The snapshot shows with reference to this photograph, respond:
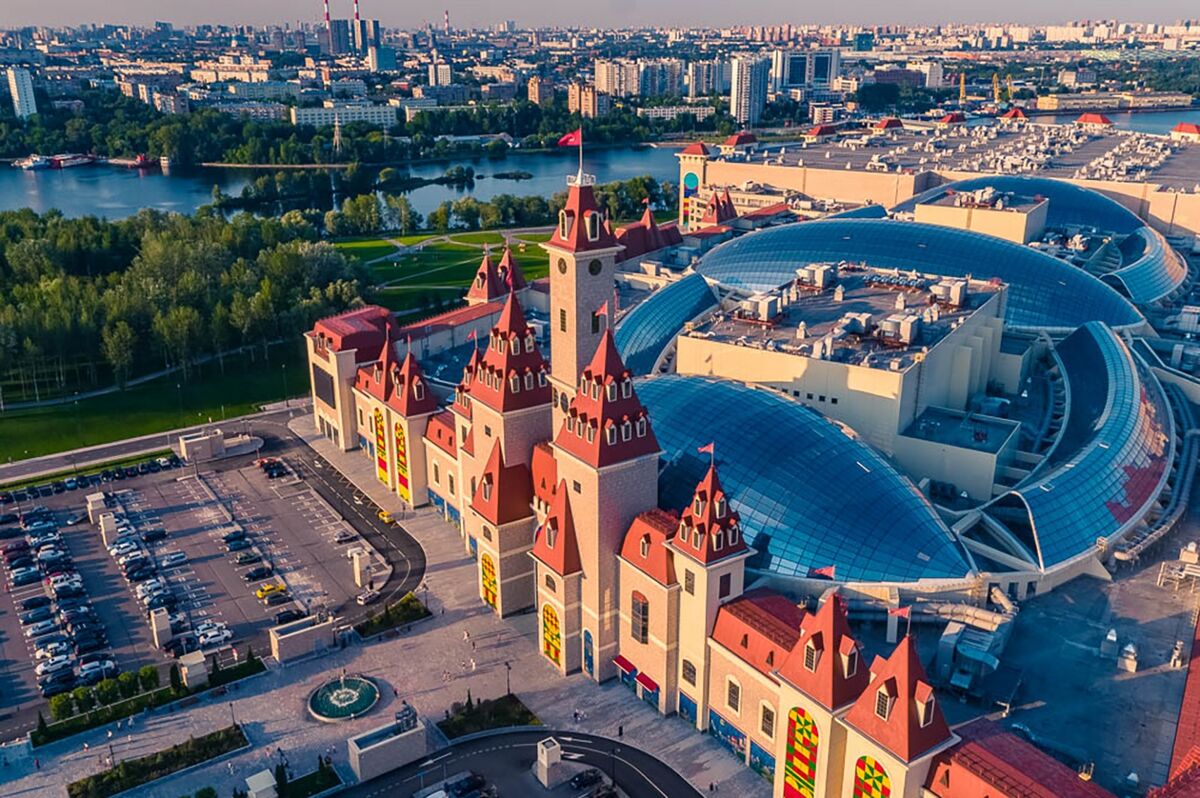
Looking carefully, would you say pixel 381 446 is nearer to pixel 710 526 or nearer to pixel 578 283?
pixel 578 283

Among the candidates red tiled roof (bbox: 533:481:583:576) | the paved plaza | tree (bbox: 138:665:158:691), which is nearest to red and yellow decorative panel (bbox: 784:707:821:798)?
the paved plaza

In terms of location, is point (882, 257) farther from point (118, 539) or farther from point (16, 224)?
point (16, 224)

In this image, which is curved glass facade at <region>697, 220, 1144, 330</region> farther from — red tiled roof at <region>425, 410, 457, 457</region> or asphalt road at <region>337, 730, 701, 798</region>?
asphalt road at <region>337, 730, 701, 798</region>

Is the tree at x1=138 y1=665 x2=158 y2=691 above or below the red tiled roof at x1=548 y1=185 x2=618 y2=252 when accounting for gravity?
below

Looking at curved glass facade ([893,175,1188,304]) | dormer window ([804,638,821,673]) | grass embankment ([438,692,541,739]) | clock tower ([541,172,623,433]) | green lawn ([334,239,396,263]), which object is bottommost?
grass embankment ([438,692,541,739])

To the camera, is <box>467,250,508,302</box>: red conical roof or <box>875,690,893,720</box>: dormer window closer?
<box>875,690,893,720</box>: dormer window

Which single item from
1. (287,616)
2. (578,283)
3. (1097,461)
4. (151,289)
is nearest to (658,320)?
(578,283)

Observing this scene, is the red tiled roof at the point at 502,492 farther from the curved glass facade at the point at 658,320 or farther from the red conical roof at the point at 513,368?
the curved glass facade at the point at 658,320
